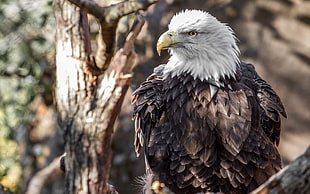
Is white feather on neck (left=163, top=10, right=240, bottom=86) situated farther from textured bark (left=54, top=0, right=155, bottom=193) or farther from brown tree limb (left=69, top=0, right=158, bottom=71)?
brown tree limb (left=69, top=0, right=158, bottom=71)

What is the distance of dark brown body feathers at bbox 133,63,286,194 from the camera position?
14.8 feet

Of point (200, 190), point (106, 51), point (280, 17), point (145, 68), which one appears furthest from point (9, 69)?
point (280, 17)

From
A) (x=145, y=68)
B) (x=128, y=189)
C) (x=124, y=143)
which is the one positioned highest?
(x=145, y=68)

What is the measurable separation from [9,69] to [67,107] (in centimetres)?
277

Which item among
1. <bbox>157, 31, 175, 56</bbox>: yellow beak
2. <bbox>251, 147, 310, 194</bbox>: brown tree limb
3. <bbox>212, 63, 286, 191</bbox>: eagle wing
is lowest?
<bbox>212, 63, 286, 191</bbox>: eagle wing

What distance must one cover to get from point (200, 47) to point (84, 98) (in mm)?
977

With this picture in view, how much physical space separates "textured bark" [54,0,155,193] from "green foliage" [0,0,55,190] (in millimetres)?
2035

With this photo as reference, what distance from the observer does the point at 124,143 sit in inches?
363

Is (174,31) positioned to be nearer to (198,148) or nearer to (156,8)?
(198,148)

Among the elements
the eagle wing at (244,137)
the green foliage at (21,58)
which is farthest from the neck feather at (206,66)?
the green foliage at (21,58)

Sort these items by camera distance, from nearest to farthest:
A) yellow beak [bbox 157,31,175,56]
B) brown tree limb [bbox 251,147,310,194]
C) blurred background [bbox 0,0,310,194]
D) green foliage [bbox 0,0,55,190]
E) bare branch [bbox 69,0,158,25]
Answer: brown tree limb [bbox 251,147,310,194] < bare branch [bbox 69,0,158,25] < yellow beak [bbox 157,31,175,56] < green foliage [bbox 0,0,55,190] < blurred background [bbox 0,0,310,194]

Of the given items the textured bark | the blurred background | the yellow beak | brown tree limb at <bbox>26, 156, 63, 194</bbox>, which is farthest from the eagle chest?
the blurred background

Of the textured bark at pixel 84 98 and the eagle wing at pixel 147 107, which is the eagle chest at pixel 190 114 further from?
the textured bark at pixel 84 98

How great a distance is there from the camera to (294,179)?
110 inches
